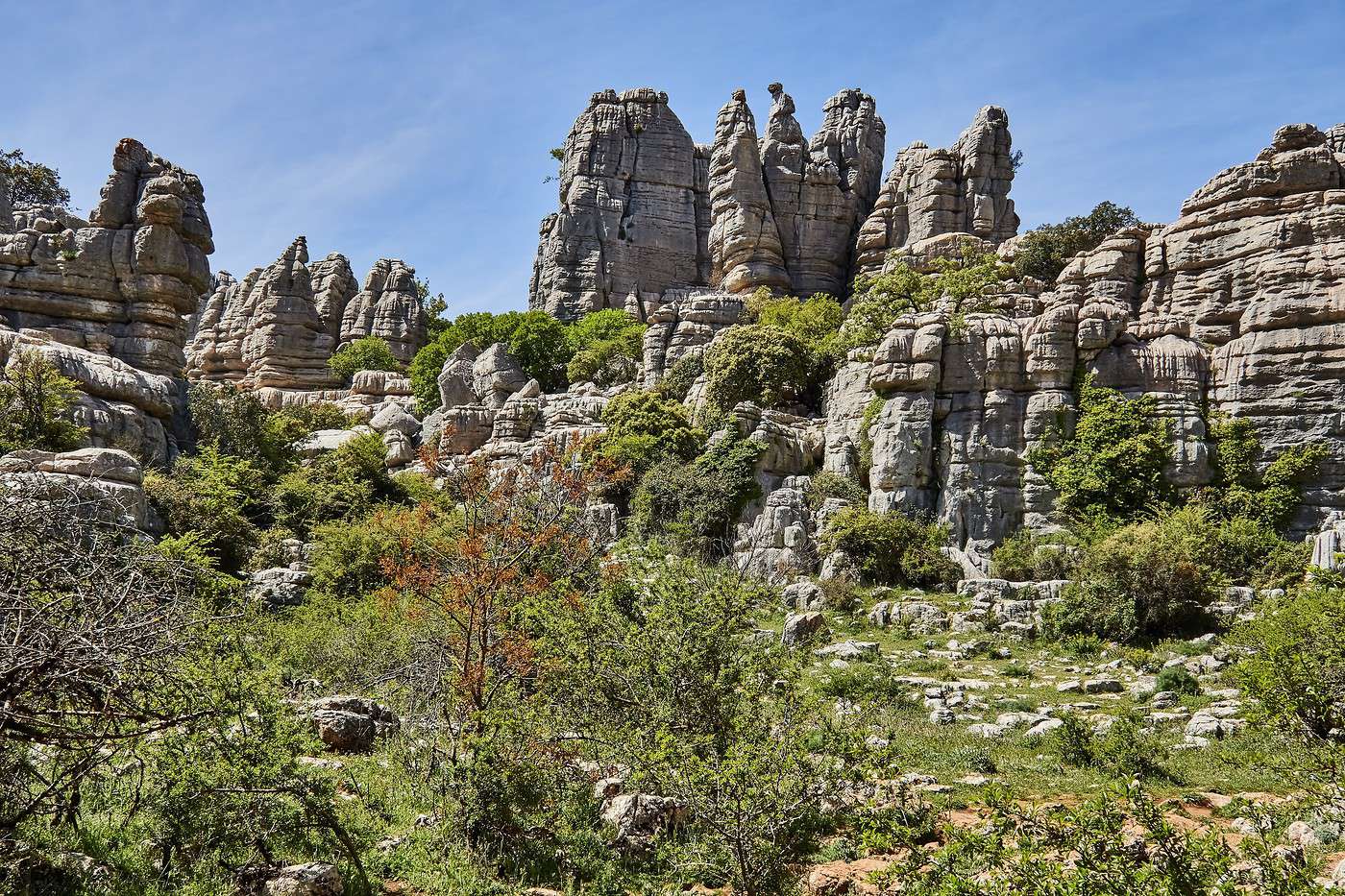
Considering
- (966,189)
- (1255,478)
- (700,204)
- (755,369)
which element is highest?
(700,204)

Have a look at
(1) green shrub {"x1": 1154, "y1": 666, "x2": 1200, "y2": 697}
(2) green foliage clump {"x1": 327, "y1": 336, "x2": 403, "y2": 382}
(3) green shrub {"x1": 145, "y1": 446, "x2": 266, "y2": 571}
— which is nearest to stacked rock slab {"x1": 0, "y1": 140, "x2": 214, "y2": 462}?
(3) green shrub {"x1": 145, "y1": 446, "x2": 266, "y2": 571}

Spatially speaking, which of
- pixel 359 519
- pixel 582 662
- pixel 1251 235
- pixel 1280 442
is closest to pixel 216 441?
pixel 359 519

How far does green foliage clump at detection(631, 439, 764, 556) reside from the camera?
88.5 feet

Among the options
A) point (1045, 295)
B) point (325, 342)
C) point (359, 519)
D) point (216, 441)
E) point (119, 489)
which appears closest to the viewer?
point (119, 489)

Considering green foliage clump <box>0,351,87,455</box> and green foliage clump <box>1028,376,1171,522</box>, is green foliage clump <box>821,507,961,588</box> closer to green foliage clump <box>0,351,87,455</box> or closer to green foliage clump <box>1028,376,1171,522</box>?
green foliage clump <box>1028,376,1171,522</box>

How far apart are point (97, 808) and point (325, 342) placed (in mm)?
47797

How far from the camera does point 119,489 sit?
20.2 m

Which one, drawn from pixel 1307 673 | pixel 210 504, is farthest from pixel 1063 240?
pixel 210 504

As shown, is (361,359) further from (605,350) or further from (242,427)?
(242,427)

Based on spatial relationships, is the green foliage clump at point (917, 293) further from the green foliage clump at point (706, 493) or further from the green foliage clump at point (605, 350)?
the green foliage clump at point (605, 350)

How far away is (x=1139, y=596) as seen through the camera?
19.2 m

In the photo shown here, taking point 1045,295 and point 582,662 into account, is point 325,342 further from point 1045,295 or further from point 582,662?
point 582,662

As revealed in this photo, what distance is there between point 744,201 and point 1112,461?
95.3ft

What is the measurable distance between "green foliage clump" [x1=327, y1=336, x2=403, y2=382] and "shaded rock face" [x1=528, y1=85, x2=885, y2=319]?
33.5 ft
